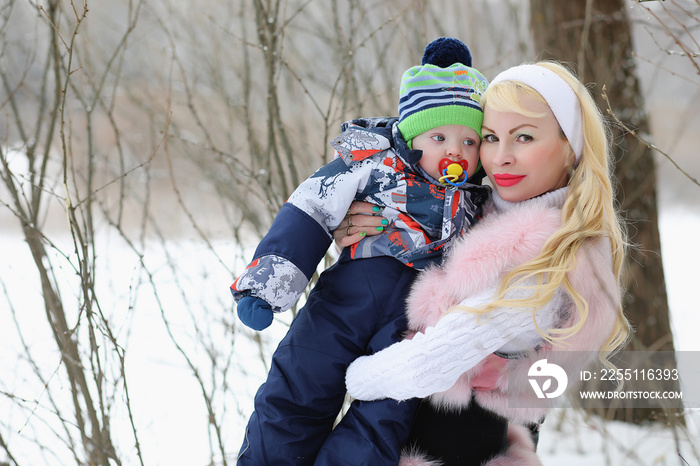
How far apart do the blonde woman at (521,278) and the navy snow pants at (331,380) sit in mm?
64

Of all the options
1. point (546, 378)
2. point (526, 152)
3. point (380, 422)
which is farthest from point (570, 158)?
point (380, 422)

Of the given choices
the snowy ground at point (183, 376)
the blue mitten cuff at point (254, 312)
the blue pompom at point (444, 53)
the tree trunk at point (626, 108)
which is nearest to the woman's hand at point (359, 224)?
the blue mitten cuff at point (254, 312)

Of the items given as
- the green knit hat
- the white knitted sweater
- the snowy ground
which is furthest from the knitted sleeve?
the snowy ground

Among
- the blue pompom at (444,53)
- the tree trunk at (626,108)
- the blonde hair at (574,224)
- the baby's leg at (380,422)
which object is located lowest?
the baby's leg at (380,422)

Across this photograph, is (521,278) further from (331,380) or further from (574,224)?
(331,380)

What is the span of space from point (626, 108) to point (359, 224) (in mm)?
2692

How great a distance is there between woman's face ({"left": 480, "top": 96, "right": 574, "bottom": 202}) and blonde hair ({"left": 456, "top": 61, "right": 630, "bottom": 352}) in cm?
3

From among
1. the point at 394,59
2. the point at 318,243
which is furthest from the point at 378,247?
the point at 394,59

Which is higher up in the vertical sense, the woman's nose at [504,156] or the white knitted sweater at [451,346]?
the woman's nose at [504,156]

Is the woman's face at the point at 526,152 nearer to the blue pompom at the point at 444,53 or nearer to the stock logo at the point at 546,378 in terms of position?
the blue pompom at the point at 444,53

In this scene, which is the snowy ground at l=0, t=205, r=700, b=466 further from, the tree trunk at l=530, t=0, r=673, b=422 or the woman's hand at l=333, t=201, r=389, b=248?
Result: the woman's hand at l=333, t=201, r=389, b=248

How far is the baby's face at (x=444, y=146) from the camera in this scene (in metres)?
1.67

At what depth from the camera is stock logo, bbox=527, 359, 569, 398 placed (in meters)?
1.55

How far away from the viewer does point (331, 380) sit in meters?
1.63
